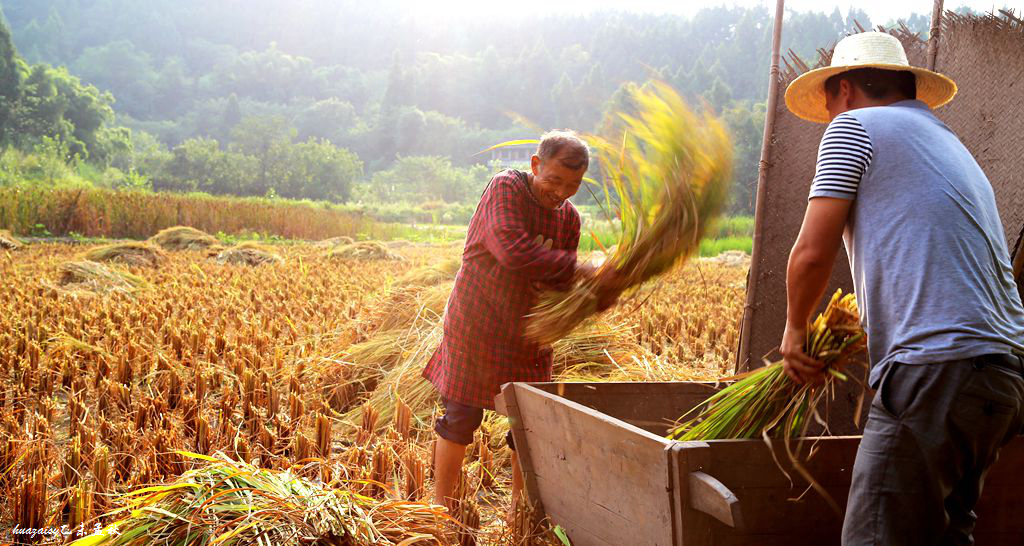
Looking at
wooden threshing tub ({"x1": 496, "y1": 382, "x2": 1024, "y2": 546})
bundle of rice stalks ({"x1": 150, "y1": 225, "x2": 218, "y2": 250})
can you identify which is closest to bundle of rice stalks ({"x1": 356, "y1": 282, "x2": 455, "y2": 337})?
wooden threshing tub ({"x1": 496, "y1": 382, "x2": 1024, "y2": 546})

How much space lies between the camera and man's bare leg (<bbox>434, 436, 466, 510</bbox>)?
2.59m

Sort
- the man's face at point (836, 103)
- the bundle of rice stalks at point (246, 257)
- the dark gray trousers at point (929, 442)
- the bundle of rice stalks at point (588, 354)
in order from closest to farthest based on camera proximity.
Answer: the dark gray trousers at point (929, 442) < the man's face at point (836, 103) < the bundle of rice stalks at point (588, 354) < the bundle of rice stalks at point (246, 257)

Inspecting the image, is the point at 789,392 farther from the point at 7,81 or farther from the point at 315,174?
the point at 315,174

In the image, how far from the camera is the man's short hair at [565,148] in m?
2.32

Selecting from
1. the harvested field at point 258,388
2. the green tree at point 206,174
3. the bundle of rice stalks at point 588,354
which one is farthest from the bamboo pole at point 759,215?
the green tree at point 206,174

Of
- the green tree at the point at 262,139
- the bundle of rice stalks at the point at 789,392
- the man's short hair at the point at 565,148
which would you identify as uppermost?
the green tree at the point at 262,139

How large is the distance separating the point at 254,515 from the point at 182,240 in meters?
11.9

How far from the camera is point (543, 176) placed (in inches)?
94.3

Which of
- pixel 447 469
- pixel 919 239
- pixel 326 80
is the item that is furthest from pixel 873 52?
pixel 326 80

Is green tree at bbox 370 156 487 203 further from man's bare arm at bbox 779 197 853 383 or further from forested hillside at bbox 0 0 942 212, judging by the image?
man's bare arm at bbox 779 197 853 383

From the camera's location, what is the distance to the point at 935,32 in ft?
9.64

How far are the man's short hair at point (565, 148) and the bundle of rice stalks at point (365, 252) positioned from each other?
10.4 meters

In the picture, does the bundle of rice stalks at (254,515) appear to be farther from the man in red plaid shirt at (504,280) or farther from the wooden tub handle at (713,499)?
the wooden tub handle at (713,499)

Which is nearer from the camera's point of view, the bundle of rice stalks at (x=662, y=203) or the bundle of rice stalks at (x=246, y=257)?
the bundle of rice stalks at (x=662, y=203)
